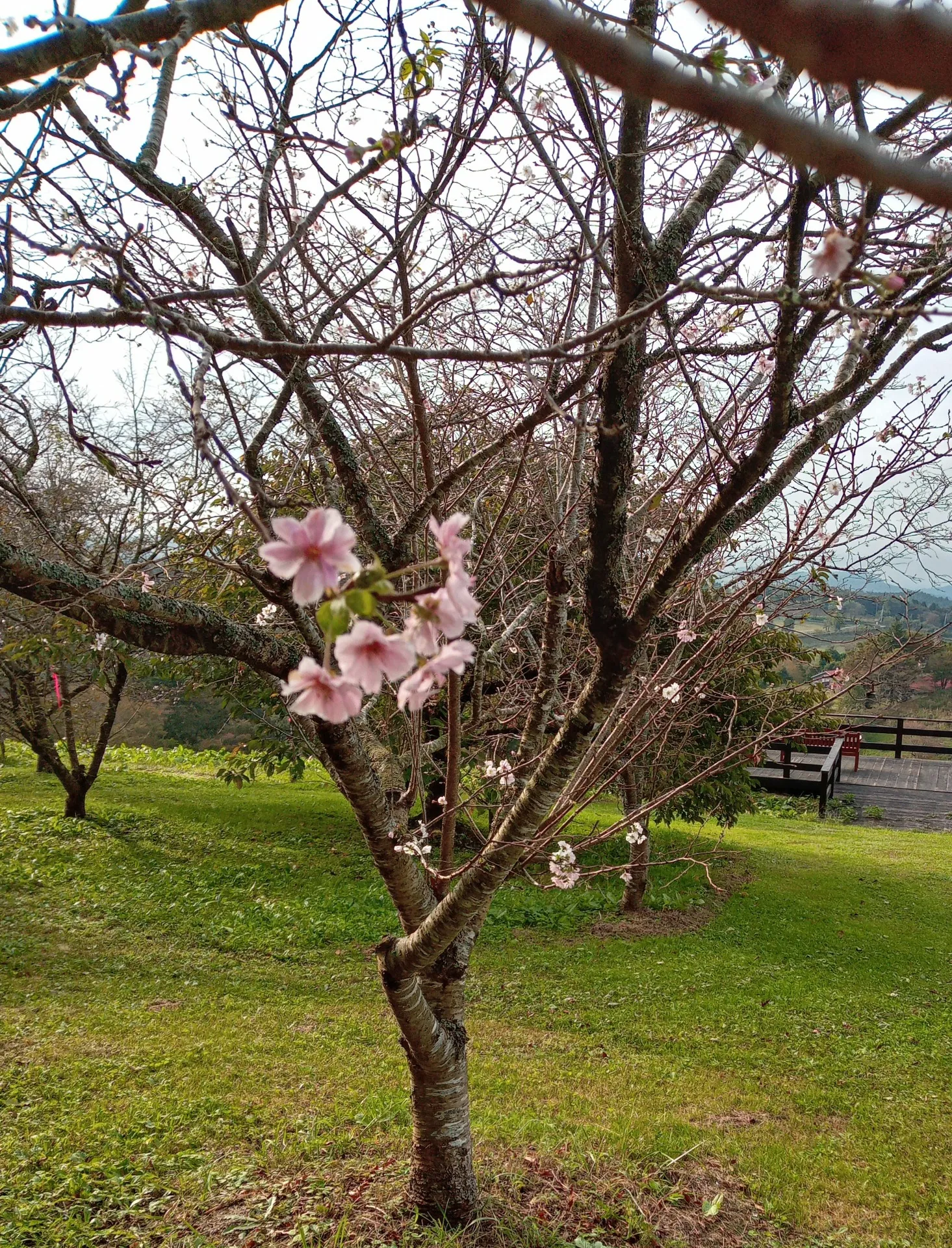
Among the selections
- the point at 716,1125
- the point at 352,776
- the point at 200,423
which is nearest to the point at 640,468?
the point at 352,776

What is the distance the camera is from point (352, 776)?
2.54 meters

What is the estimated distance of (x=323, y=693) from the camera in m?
0.83

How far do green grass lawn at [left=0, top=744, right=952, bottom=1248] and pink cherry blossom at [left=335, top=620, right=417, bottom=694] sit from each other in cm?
292

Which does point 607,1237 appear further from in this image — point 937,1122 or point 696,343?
point 696,343

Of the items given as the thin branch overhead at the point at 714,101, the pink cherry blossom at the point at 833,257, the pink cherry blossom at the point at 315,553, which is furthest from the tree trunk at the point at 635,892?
the thin branch overhead at the point at 714,101

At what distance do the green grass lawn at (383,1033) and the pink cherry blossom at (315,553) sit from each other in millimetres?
3002

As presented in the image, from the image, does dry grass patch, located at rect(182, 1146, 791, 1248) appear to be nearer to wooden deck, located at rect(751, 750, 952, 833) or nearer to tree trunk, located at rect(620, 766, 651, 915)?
tree trunk, located at rect(620, 766, 651, 915)

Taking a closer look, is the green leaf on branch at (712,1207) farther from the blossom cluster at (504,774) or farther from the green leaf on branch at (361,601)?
the green leaf on branch at (361,601)

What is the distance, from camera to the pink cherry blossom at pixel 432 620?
74 centimetres

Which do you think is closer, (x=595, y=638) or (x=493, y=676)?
(x=595, y=638)

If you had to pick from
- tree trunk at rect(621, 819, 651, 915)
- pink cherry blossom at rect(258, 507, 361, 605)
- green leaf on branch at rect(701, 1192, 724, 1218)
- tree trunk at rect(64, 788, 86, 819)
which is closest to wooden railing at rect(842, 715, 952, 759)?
tree trunk at rect(621, 819, 651, 915)

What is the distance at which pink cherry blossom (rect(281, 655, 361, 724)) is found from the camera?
802 mm

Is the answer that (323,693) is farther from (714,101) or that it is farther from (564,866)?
(564,866)

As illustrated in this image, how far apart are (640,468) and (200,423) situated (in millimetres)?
3052
